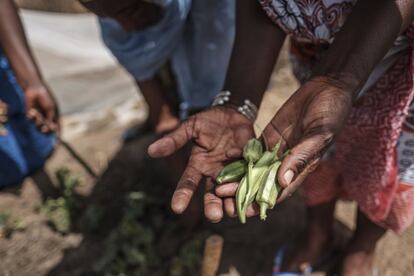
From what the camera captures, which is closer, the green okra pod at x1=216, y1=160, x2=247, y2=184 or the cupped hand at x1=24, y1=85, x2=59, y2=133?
the green okra pod at x1=216, y1=160, x2=247, y2=184

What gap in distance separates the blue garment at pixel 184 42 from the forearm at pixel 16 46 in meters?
0.36

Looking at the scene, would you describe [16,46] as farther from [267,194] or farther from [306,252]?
[306,252]

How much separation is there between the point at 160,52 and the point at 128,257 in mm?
1006

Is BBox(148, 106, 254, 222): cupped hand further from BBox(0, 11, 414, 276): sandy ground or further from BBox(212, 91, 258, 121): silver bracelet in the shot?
BBox(0, 11, 414, 276): sandy ground

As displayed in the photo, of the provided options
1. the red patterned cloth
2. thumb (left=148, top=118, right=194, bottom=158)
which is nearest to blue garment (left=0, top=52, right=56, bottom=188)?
thumb (left=148, top=118, right=194, bottom=158)

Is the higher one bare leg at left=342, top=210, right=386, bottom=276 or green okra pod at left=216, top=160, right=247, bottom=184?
green okra pod at left=216, top=160, right=247, bottom=184

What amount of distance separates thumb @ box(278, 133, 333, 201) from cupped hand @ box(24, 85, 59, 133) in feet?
4.53

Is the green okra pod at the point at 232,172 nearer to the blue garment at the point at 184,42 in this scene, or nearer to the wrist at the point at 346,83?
the wrist at the point at 346,83

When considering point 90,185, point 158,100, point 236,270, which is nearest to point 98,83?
point 90,185

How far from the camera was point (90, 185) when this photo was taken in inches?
111

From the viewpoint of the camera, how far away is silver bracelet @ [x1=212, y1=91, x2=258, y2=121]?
5.31ft

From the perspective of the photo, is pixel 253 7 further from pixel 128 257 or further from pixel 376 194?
pixel 128 257

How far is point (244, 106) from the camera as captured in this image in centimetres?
163

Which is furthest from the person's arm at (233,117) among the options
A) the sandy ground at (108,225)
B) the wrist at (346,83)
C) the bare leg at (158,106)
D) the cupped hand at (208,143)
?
the sandy ground at (108,225)
